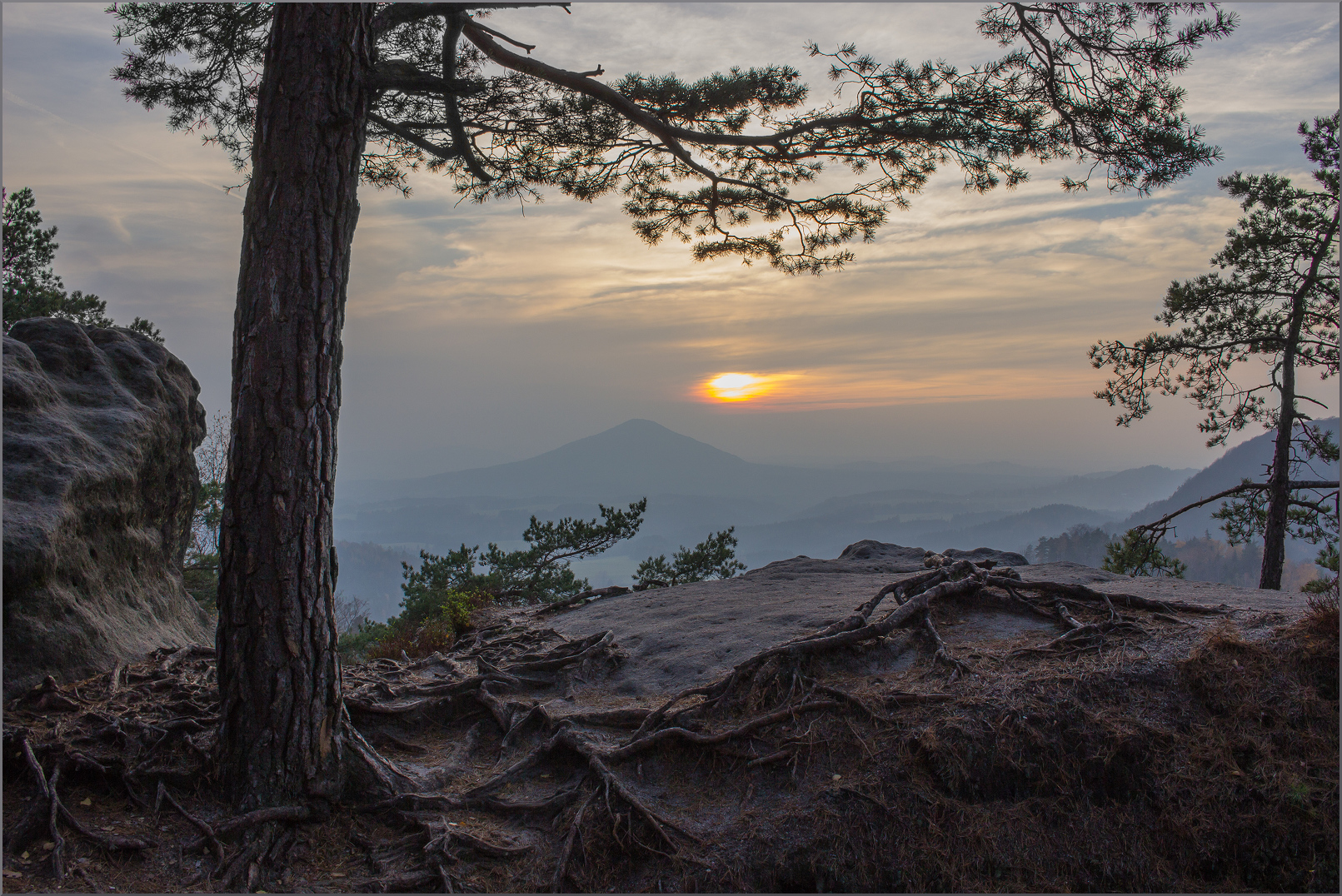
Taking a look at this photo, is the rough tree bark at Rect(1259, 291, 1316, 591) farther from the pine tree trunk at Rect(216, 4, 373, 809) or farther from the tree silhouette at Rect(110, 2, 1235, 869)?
the pine tree trunk at Rect(216, 4, 373, 809)

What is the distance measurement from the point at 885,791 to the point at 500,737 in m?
→ 2.79

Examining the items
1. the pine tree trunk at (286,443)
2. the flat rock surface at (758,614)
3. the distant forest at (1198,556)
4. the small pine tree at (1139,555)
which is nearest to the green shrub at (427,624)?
the flat rock surface at (758,614)

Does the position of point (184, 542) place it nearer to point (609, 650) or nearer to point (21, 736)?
point (21, 736)

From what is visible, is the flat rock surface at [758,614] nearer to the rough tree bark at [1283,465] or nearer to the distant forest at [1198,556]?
the rough tree bark at [1283,465]

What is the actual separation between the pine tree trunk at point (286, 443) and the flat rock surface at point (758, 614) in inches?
93.8

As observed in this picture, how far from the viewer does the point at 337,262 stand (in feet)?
13.6

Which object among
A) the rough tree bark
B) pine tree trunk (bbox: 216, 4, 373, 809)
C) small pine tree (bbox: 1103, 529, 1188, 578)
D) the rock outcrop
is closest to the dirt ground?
pine tree trunk (bbox: 216, 4, 373, 809)

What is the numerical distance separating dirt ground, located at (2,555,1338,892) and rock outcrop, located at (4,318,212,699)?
565 millimetres

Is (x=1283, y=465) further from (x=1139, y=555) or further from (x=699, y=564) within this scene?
(x=699, y=564)

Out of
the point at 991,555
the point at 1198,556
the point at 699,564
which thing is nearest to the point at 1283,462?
the point at 991,555

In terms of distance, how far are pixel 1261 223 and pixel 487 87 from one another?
10.0 m

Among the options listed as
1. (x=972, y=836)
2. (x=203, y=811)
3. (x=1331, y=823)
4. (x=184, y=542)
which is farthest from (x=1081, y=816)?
(x=184, y=542)

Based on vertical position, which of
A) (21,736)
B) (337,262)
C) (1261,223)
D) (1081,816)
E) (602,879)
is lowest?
(602,879)

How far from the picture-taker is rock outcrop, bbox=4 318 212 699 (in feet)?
16.1
